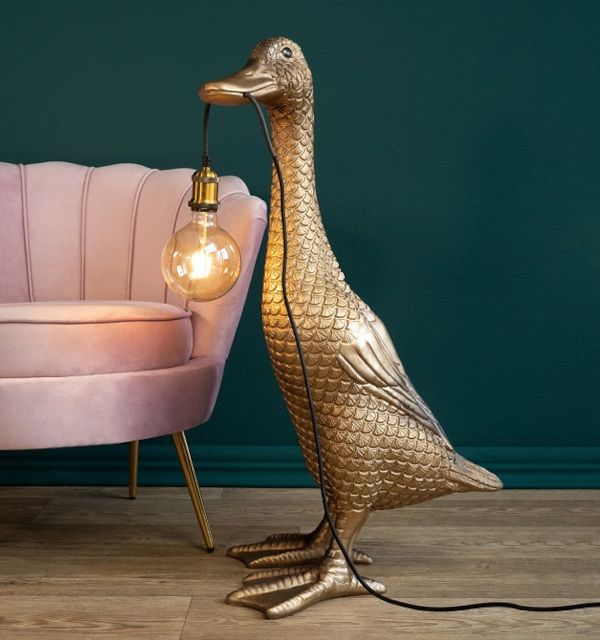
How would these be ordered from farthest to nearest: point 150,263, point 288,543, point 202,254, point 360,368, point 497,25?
point 497,25 → point 150,263 → point 288,543 → point 360,368 → point 202,254

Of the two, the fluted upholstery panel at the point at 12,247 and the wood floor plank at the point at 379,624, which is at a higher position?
the fluted upholstery panel at the point at 12,247

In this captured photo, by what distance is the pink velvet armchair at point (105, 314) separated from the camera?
4.55 feet

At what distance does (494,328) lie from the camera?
2143 mm

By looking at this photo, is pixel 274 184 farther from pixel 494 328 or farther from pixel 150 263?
pixel 494 328

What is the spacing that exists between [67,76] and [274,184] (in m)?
1.04

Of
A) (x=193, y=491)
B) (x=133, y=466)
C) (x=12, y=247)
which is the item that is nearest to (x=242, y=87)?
(x=193, y=491)

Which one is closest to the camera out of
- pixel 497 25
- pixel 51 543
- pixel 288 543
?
pixel 288 543

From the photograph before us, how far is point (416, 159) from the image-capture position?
2131mm

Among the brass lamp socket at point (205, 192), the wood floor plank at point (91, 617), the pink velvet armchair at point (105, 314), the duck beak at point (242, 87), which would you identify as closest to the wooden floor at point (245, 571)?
the wood floor plank at point (91, 617)

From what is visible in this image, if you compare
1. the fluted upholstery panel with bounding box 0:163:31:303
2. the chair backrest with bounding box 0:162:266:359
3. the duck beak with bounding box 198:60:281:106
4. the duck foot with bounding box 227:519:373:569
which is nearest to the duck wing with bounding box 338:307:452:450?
the duck foot with bounding box 227:519:373:569

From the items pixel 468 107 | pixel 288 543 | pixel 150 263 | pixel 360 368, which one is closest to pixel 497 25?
pixel 468 107

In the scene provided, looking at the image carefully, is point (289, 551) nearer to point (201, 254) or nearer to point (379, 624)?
point (379, 624)

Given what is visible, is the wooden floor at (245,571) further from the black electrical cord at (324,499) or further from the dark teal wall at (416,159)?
the dark teal wall at (416,159)

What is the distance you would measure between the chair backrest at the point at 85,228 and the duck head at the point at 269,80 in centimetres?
58
